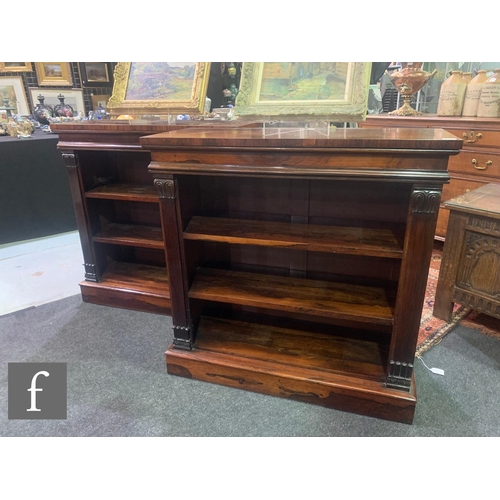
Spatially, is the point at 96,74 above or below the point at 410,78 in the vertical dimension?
above

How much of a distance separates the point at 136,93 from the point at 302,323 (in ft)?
4.94

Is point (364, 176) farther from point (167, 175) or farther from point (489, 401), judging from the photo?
point (489, 401)

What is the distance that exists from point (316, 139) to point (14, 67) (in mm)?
4863

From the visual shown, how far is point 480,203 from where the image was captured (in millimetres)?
1928

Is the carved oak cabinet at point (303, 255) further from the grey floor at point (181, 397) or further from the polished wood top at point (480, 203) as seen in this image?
the polished wood top at point (480, 203)

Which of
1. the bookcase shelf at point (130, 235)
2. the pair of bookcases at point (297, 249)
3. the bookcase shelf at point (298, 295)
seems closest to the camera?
the pair of bookcases at point (297, 249)

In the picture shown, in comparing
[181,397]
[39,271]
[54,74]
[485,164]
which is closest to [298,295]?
[181,397]

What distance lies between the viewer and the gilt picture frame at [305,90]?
1.36 m

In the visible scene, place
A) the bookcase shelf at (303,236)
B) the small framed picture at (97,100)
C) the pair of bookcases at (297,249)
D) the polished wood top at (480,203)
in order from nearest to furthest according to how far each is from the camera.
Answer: the pair of bookcases at (297,249) → the bookcase shelf at (303,236) → the polished wood top at (480,203) → the small framed picture at (97,100)

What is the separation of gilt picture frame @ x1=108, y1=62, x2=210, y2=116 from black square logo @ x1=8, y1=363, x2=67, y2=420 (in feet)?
4.50

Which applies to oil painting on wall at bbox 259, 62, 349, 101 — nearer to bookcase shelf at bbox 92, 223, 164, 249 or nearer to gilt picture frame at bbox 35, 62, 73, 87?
bookcase shelf at bbox 92, 223, 164, 249

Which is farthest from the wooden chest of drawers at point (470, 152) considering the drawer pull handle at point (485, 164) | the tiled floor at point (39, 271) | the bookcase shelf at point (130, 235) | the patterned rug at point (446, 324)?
the tiled floor at point (39, 271)

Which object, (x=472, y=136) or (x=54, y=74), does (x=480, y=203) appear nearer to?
(x=472, y=136)

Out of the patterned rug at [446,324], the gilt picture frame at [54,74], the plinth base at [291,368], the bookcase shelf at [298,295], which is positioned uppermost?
the gilt picture frame at [54,74]
